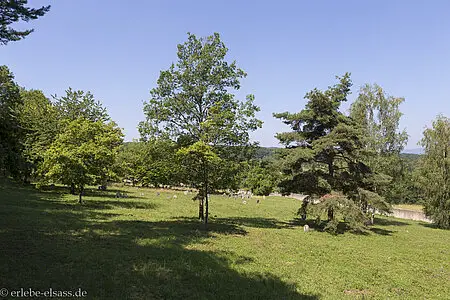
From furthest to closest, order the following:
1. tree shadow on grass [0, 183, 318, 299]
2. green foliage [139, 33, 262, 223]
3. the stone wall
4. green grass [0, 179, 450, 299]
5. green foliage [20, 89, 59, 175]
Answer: the stone wall
green foliage [20, 89, 59, 175]
green foliage [139, 33, 262, 223]
green grass [0, 179, 450, 299]
tree shadow on grass [0, 183, 318, 299]

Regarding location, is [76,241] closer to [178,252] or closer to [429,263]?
[178,252]

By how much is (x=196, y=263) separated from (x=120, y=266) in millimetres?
2838

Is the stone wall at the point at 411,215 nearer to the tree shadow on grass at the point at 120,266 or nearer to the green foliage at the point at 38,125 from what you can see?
the tree shadow on grass at the point at 120,266

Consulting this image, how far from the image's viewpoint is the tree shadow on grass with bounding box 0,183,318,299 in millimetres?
8852

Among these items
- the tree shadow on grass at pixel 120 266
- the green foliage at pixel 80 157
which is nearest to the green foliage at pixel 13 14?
the tree shadow on grass at pixel 120 266

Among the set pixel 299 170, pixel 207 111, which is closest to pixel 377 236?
pixel 299 170

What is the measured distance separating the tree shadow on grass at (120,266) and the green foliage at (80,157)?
10316 millimetres

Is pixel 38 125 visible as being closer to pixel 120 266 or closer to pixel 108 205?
pixel 108 205

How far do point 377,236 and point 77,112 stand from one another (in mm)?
39359

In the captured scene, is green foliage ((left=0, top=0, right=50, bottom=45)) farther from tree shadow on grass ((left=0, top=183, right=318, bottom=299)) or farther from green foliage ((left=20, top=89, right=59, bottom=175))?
green foliage ((left=20, top=89, right=59, bottom=175))

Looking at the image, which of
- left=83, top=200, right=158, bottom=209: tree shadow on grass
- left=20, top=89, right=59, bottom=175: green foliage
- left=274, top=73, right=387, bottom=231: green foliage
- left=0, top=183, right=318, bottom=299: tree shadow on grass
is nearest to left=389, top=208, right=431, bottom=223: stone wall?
left=274, top=73, right=387, bottom=231: green foliage

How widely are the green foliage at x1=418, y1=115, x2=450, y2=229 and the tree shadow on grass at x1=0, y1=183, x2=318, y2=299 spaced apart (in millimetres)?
30807

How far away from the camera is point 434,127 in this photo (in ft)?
124

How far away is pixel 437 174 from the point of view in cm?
3572
